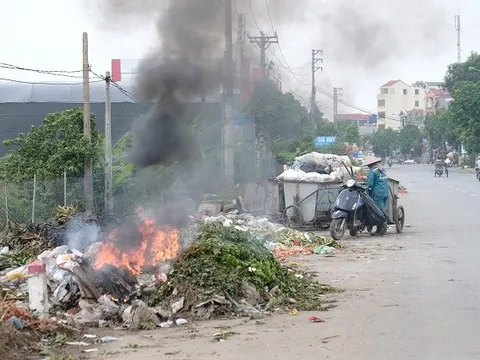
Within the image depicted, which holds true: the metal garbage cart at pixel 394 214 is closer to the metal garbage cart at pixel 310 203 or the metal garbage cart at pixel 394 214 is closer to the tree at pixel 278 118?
the metal garbage cart at pixel 310 203

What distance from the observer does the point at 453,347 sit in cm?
A: 673

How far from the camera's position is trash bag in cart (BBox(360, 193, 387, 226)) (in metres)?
16.5

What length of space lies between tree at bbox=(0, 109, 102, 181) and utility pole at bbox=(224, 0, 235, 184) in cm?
396

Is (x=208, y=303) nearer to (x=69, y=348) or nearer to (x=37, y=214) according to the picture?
(x=69, y=348)

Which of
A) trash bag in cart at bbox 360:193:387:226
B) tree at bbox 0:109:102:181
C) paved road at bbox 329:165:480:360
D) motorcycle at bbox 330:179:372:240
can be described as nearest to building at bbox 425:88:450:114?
tree at bbox 0:109:102:181

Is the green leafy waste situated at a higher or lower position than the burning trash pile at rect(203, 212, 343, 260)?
higher

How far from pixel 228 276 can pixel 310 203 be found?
980 cm

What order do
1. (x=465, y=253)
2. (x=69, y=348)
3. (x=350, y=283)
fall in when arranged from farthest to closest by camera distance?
(x=465, y=253)
(x=350, y=283)
(x=69, y=348)

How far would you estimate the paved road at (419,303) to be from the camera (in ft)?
22.2

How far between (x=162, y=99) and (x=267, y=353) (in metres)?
8.97

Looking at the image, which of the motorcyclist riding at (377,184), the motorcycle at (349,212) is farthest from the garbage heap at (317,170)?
the motorcycle at (349,212)

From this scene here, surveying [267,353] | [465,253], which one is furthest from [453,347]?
[465,253]

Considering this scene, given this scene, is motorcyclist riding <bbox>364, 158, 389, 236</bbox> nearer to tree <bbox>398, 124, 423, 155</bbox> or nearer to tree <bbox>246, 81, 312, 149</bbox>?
tree <bbox>246, 81, 312, 149</bbox>

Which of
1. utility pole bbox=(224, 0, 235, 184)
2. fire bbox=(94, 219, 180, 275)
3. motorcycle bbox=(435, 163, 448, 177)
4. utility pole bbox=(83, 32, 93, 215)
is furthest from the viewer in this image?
motorcycle bbox=(435, 163, 448, 177)
